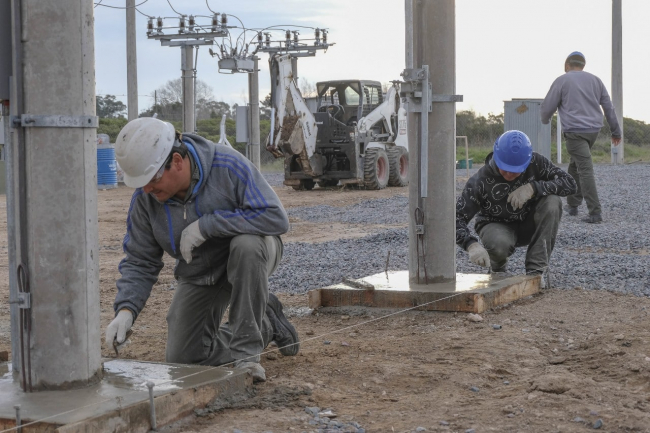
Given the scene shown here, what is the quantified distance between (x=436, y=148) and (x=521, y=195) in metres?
0.88

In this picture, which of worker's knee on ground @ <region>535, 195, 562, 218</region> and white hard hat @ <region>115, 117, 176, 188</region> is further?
worker's knee on ground @ <region>535, 195, 562, 218</region>

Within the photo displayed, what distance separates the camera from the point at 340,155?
19.8 meters

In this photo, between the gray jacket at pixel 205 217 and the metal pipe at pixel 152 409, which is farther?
the gray jacket at pixel 205 217

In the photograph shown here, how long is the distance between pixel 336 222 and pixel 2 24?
9.71 metres

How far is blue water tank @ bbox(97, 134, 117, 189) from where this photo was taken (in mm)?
21812

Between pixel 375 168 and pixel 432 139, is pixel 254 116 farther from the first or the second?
pixel 432 139

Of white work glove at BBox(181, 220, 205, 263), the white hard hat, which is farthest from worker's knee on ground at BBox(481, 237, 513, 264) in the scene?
the white hard hat

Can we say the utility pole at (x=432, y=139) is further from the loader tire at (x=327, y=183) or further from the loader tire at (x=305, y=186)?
the loader tire at (x=327, y=183)

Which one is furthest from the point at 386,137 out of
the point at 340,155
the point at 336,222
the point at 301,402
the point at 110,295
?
the point at 301,402

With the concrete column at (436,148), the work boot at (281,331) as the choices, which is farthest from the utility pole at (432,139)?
the work boot at (281,331)

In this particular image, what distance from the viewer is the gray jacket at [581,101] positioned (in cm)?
1016

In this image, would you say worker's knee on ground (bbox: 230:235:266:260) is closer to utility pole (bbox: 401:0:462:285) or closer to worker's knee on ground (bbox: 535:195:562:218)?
utility pole (bbox: 401:0:462:285)

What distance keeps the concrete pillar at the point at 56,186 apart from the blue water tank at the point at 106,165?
1878 centimetres

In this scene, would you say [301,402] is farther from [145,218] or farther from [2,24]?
[2,24]
